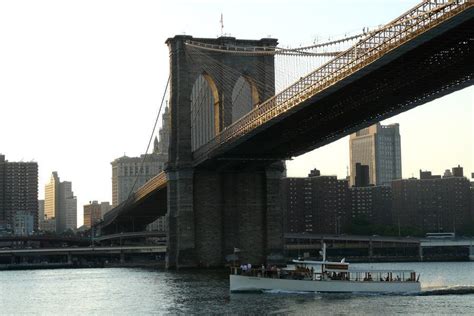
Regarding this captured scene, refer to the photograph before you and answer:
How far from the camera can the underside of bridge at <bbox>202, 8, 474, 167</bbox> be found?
1981 inches

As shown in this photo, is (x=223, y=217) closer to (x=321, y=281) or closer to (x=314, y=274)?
(x=314, y=274)

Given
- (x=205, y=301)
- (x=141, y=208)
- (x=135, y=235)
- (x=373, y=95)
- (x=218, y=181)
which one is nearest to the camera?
(x=205, y=301)

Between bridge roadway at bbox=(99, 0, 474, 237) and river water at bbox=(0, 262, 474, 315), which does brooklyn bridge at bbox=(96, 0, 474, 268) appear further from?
river water at bbox=(0, 262, 474, 315)

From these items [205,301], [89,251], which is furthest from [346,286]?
[89,251]

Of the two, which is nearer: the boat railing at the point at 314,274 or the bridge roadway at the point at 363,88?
the bridge roadway at the point at 363,88

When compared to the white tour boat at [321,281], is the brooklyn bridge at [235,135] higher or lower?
higher

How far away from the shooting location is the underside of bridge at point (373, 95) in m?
50.3

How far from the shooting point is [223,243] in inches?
3664

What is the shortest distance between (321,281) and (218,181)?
3493 centimetres

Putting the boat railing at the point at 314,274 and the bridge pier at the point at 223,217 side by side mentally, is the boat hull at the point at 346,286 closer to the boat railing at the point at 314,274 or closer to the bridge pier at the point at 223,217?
the boat railing at the point at 314,274

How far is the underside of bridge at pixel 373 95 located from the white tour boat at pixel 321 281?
11.4m

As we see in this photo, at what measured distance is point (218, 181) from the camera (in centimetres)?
9456

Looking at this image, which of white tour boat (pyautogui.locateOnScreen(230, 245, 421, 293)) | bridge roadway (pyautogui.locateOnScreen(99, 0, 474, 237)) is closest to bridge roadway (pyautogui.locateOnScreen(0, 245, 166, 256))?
bridge roadway (pyautogui.locateOnScreen(99, 0, 474, 237))

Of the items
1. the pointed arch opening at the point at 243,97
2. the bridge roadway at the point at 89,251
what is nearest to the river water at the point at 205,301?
the pointed arch opening at the point at 243,97
